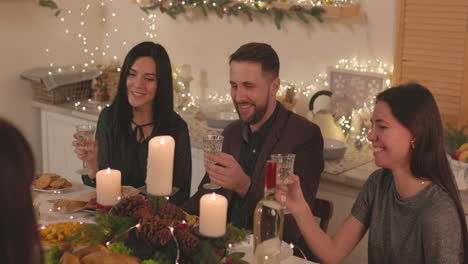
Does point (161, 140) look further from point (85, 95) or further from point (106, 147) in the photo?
point (85, 95)

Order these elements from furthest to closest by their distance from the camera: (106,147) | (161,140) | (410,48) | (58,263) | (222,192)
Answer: (410,48) → (106,147) → (222,192) → (161,140) → (58,263)

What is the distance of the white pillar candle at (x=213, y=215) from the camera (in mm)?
1572

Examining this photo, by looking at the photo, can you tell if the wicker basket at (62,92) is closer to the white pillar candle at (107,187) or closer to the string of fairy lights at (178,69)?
the string of fairy lights at (178,69)

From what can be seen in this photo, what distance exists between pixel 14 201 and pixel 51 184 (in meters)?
1.76

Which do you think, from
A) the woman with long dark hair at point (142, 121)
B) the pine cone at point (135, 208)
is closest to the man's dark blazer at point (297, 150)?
the woman with long dark hair at point (142, 121)

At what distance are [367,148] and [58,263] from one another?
203cm

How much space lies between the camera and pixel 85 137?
2.32m

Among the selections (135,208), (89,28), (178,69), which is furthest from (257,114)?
(89,28)

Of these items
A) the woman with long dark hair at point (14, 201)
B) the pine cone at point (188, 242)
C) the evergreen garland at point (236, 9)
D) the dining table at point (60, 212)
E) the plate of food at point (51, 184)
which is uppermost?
the evergreen garland at point (236, 9)

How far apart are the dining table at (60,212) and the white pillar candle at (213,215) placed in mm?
303

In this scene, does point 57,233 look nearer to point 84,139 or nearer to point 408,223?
point 84,139

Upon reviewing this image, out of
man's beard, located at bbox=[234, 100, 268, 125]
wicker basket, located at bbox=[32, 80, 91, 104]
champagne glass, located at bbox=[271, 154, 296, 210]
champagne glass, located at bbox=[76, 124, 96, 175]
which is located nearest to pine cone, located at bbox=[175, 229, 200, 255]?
champagne glass, located at bbox=[271, 154, 296, 210]

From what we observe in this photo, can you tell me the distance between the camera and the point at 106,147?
279 cm

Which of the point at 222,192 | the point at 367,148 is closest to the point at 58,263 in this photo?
the point at 222,192
